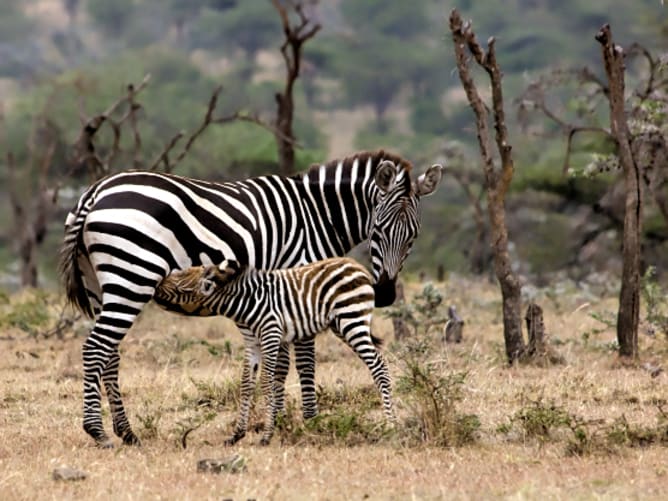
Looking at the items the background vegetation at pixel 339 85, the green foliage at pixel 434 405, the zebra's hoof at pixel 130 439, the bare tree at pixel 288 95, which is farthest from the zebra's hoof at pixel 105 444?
the background vegetation at pixel 339 85

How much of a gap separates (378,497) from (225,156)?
92.8 feet

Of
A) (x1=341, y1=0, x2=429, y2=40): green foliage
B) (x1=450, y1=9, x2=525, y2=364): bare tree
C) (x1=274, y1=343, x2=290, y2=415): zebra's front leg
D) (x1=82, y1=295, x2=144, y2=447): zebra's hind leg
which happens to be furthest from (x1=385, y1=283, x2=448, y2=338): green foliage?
(x1=341, y1=0, x2=429, y2=40): green foliage

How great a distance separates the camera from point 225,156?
34.6 metres

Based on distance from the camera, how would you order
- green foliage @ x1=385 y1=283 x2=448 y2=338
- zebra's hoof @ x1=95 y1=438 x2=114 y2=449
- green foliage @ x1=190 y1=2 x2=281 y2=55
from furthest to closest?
green foliage @ x1=190 y1=2 x2=281 y2=55 → green foliage @ x1=385 y1=283 x2=448 y2=338 → zebra's hoof @ x1=95 y1=438 x2=114 y2=449

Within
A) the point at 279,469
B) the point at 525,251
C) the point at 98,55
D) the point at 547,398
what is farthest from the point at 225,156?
the point at 98,55

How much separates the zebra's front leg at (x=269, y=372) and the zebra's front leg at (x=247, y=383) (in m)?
0.11

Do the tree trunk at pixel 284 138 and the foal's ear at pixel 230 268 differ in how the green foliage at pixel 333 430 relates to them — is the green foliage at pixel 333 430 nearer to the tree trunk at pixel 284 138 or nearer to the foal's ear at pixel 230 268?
the foal's ear at pixel 230 268

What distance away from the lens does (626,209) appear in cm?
1181

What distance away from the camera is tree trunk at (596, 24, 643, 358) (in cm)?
1175

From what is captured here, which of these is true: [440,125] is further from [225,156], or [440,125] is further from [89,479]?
[89,479]

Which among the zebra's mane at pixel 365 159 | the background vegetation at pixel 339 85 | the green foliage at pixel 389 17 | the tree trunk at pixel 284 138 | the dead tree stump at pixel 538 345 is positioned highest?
the green foliage at pixel 389 17

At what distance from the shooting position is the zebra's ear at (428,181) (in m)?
9.50

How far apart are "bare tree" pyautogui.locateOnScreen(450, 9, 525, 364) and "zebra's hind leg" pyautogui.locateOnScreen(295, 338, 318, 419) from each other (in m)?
3.13

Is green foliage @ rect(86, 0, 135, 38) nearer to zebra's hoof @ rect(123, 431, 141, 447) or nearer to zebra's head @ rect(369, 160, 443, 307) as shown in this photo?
zebra's head @ rect(369, 160, 443, 307)
